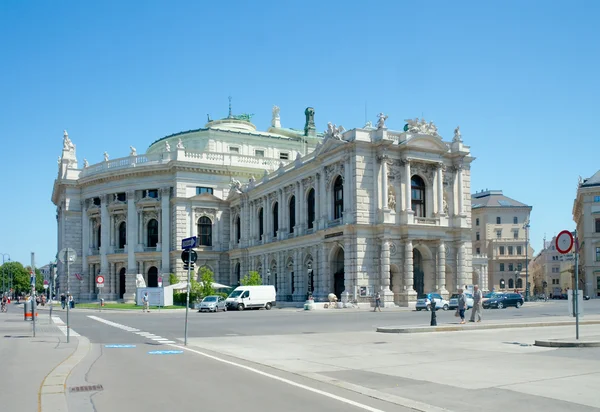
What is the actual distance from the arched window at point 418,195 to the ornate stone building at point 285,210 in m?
0.10

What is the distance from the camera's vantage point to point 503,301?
173 ft

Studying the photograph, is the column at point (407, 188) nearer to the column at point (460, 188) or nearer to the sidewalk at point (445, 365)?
the column at point (460, 188)

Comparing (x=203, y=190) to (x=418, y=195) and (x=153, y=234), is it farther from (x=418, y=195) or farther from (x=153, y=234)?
(x=418, y=195)

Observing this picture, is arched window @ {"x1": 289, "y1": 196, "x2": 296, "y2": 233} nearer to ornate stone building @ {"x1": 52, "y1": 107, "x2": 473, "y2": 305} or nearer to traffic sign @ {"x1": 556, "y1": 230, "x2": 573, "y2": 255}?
ornate stone building @ {"x1": 52, "y1": 107, "x2": 473, "y2": 305}

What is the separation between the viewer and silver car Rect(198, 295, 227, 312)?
54.2 meters

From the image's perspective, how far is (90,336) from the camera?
2639 centimetres

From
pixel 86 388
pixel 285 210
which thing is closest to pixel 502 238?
pixel 285 210

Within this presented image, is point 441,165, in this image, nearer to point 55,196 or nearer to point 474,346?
point 474,346

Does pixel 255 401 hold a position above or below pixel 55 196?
below

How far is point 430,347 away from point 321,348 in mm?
3408

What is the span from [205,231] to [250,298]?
25.7 meters

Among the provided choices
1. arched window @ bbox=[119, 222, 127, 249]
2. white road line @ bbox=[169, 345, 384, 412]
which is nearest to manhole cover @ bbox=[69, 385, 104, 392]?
white road line @ bbox=[169, 345, 384, 412]

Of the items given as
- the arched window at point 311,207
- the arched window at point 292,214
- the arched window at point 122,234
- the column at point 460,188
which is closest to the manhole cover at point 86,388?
the column at point 460,188

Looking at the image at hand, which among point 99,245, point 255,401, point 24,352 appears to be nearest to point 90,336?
point 24,352
